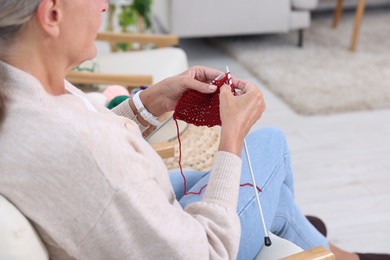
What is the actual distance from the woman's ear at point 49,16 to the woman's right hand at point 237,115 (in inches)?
14.2

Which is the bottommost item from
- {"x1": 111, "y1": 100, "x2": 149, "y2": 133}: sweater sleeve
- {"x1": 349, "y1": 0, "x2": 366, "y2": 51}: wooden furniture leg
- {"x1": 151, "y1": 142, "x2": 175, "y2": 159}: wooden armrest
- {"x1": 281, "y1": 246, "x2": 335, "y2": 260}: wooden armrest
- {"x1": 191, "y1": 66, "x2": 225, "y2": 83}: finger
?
{"x1": 349, "y1": 0, "x2": 366, "y2": 51}: wooden furniture leg

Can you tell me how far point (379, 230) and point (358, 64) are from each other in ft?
5.52

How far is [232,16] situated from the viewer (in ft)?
12.5

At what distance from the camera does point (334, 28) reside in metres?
4.36

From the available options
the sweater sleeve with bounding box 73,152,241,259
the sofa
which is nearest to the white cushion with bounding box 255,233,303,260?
the sweater sleeve with bounding box 73,152,241,259

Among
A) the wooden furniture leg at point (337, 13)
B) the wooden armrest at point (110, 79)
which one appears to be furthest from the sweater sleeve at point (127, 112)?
the wooden furniture leg at point (337, 13)

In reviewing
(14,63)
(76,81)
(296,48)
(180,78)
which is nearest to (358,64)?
(296,48)

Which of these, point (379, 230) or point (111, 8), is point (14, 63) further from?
point (111, 8)

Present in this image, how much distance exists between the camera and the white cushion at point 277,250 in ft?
4.18

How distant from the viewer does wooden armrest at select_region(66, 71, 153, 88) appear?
2189 mm

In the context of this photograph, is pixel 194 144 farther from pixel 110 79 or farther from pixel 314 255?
pixel 314 255

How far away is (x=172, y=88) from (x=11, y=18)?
0.59 m

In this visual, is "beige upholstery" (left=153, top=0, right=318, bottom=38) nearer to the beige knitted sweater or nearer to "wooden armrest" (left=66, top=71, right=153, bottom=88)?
"wooden armrest" (left=66, top=71, right=153, bottom=88)

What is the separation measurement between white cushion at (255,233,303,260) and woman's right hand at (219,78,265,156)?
0.28 meters
